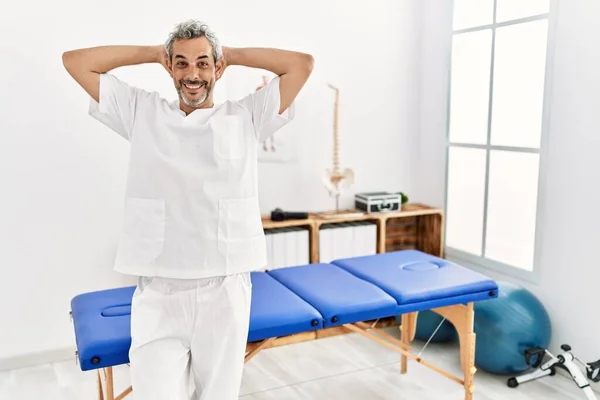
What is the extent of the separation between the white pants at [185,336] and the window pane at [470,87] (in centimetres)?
229

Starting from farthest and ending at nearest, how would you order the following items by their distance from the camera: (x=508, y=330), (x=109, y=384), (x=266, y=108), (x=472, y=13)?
1. (x=472, y=13)
2. (x=508, y=330)
3. (x=109, y=384)
4. (x=266, y=108)

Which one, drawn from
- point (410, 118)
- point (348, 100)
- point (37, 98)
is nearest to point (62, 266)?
point (37, 98)

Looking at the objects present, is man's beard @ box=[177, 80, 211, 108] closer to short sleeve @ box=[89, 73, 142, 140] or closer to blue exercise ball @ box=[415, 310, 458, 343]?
short sleeve @ box=[89, 73, 142, 140]

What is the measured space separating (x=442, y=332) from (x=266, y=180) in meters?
1.34

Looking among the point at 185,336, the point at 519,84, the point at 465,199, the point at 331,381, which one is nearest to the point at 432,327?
the point at 331,381

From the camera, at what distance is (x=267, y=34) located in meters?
3.62

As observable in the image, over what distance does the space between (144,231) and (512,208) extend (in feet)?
7.53

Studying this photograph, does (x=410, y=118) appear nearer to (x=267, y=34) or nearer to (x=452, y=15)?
(x=452, y=15)

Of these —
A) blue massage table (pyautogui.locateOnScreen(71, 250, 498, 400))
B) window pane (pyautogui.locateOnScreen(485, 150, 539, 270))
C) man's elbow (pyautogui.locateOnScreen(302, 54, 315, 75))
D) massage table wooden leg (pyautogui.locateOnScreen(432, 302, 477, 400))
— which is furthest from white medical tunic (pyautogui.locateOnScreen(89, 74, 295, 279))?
window pane (pyautogui.locateOnScreen(485, 150, 539, 270))

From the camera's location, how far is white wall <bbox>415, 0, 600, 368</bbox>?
297cm

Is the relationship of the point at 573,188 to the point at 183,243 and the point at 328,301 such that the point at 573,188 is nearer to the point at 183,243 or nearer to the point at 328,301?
the point at 328,301

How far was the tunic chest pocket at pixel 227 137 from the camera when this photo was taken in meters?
1.89

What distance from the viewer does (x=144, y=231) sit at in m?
1.87

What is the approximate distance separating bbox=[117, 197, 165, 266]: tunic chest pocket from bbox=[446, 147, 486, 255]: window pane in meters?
2.36
